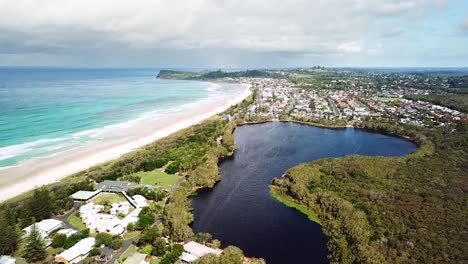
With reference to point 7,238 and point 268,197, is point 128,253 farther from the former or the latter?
point 268,197

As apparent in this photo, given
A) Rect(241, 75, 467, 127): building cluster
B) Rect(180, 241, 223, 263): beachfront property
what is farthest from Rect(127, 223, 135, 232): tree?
Rect(241, 75, 467, 127): building cluster

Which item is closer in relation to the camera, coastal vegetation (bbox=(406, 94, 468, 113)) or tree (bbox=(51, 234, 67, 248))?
tree (bbox=(51, 234, 67, 248))

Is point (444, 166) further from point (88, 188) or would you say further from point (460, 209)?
point (88, 188)

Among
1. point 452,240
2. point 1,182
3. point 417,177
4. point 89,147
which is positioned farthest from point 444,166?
A: point 1,182

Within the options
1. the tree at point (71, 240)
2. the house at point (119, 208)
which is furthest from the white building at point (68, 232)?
the house at point (119, 208)

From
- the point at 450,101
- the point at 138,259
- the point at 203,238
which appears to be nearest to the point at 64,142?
the point at 138,259

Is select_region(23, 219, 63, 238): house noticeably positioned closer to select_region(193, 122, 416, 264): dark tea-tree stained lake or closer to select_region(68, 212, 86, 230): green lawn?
select_region(68, 212, 86, 230): green lawn
